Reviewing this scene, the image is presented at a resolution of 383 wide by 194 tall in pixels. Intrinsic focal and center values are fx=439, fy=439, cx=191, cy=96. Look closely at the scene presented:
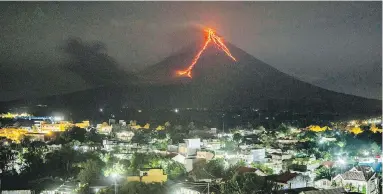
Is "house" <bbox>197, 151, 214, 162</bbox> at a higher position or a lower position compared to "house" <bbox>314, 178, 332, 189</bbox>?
higher

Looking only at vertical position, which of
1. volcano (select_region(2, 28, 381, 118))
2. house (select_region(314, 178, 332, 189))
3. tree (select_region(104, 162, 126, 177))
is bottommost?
house (select_region(314, 178, 332, 189))

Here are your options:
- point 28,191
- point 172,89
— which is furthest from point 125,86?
point 28,191

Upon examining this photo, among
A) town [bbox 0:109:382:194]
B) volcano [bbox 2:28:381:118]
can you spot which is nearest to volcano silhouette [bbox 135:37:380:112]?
volcano [bbox 2:28:381:118]

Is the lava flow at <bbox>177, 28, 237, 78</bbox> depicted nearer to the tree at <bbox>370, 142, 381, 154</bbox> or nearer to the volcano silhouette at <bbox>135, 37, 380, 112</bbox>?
the volcano silhouette at <bbox>135, 37, 380, 112</bbox>

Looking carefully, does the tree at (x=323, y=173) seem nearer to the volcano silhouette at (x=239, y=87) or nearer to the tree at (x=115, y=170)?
the tree at (x=115, y=170)

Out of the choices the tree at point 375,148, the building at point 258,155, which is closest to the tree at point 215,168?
the building at point 258,155

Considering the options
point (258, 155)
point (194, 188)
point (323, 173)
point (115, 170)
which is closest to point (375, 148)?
point (258, 155)

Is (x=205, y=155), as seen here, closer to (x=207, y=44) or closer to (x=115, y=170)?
(x=115, y=170)
